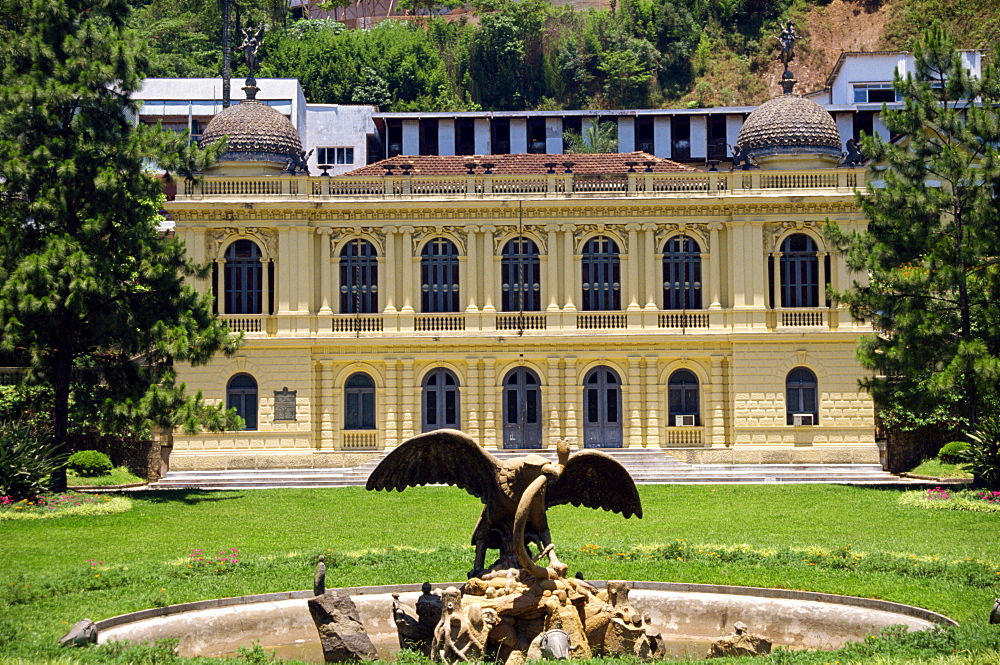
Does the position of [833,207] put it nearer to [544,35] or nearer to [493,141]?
[493,141]

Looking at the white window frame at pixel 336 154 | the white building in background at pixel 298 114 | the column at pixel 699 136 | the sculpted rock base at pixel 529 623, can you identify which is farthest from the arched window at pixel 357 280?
the column at pixel 699 136

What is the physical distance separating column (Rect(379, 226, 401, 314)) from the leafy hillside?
39.2 m

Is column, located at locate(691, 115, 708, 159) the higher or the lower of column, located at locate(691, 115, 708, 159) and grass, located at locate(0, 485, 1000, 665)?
the higher

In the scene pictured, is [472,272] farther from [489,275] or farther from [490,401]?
A: [490,401]

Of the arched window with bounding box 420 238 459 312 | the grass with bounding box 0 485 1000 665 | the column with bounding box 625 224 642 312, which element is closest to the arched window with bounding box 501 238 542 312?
the arched window with bounding box 420 238 459 312

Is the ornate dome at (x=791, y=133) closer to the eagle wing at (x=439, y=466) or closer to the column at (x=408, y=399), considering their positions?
the column at (x=408, y=399)

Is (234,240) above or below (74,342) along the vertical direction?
above

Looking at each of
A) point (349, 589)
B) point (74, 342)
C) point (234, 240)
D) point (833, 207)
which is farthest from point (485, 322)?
point (349, 589)

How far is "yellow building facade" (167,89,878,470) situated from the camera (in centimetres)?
4378

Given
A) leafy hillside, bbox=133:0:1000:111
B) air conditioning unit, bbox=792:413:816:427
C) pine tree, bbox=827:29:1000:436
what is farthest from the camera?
leafy hillside, bbox=133:0:1000:111

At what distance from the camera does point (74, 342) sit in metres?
34.2

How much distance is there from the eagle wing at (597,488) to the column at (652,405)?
26.3 meters

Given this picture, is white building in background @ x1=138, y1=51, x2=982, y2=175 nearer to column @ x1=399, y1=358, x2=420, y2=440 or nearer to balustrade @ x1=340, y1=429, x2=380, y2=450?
column @ x1=399, y1=358, x2=420, y2=440

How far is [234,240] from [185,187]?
7.66ft
